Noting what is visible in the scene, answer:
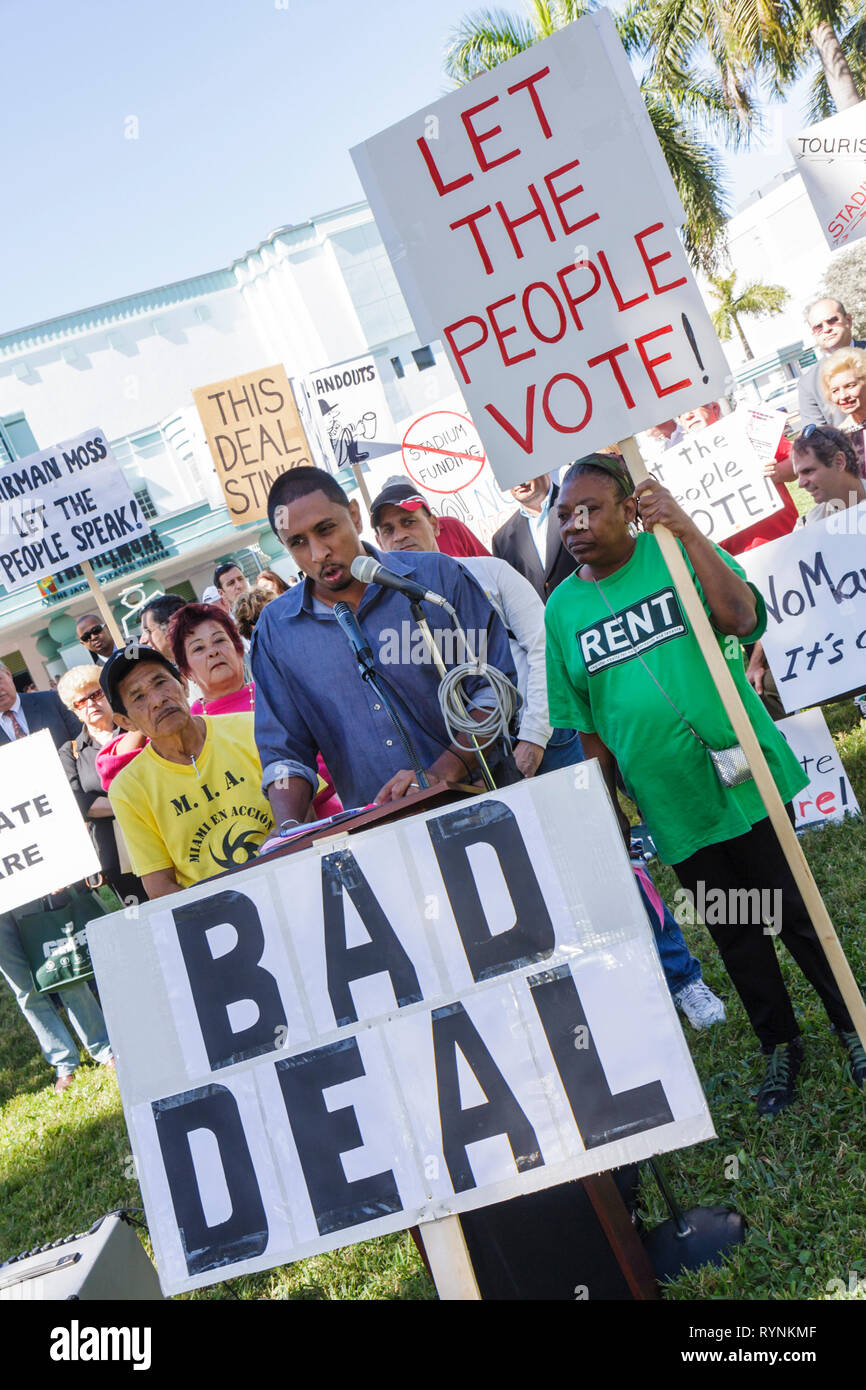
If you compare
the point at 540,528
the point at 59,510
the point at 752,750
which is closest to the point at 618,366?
the point at 752,750

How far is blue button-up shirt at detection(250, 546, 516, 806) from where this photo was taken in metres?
3.20

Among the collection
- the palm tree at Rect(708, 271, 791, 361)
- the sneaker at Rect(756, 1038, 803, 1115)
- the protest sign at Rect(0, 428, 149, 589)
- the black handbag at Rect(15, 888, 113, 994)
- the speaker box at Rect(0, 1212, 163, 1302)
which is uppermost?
the palm tree at Rect(708, 271, 791, 361)

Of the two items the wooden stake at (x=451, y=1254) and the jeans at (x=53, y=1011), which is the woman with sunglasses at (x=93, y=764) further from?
the wooden stake at (x=451, y=1254)

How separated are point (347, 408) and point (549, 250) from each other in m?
7.72

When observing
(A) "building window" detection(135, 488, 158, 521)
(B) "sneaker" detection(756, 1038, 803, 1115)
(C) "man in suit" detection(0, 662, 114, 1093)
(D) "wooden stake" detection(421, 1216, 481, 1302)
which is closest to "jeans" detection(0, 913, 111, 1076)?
(C) "man in suit" detection(0, 662, 114, 1093)

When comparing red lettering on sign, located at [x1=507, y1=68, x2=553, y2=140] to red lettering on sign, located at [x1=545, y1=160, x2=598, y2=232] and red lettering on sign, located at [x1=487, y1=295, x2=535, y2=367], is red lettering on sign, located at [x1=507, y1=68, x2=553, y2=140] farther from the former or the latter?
red lettering on sign, located at [x1=487, y1=295, x2=535, y2=367]

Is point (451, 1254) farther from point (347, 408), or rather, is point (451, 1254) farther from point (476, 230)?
point (347, 408)

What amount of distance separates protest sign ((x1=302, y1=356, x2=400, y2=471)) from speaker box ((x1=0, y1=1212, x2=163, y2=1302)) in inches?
316

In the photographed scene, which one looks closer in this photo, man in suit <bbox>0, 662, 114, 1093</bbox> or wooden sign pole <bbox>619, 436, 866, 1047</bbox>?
wooden sign pole <bbox>619, 436, 866, 1047</bbox>

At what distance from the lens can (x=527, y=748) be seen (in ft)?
12.7

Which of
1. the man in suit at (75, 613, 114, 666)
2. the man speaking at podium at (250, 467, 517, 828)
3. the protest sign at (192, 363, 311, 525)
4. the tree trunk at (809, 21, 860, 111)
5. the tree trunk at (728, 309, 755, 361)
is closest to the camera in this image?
the man speaking at podium at (250, 467, 517, 828)

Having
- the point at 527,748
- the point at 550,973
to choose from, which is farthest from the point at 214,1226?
the point at 527,748

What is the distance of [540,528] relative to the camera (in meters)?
5.71

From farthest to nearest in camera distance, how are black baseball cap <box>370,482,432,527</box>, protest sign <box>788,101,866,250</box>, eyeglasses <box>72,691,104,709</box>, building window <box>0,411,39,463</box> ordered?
building window <box>0,411,39,463</box>, protest sign <box>788,101,866,250</box>, eyeglasses <box>72,691,104,709</box>, black baseball cap <box>370,482,432,527</box>
